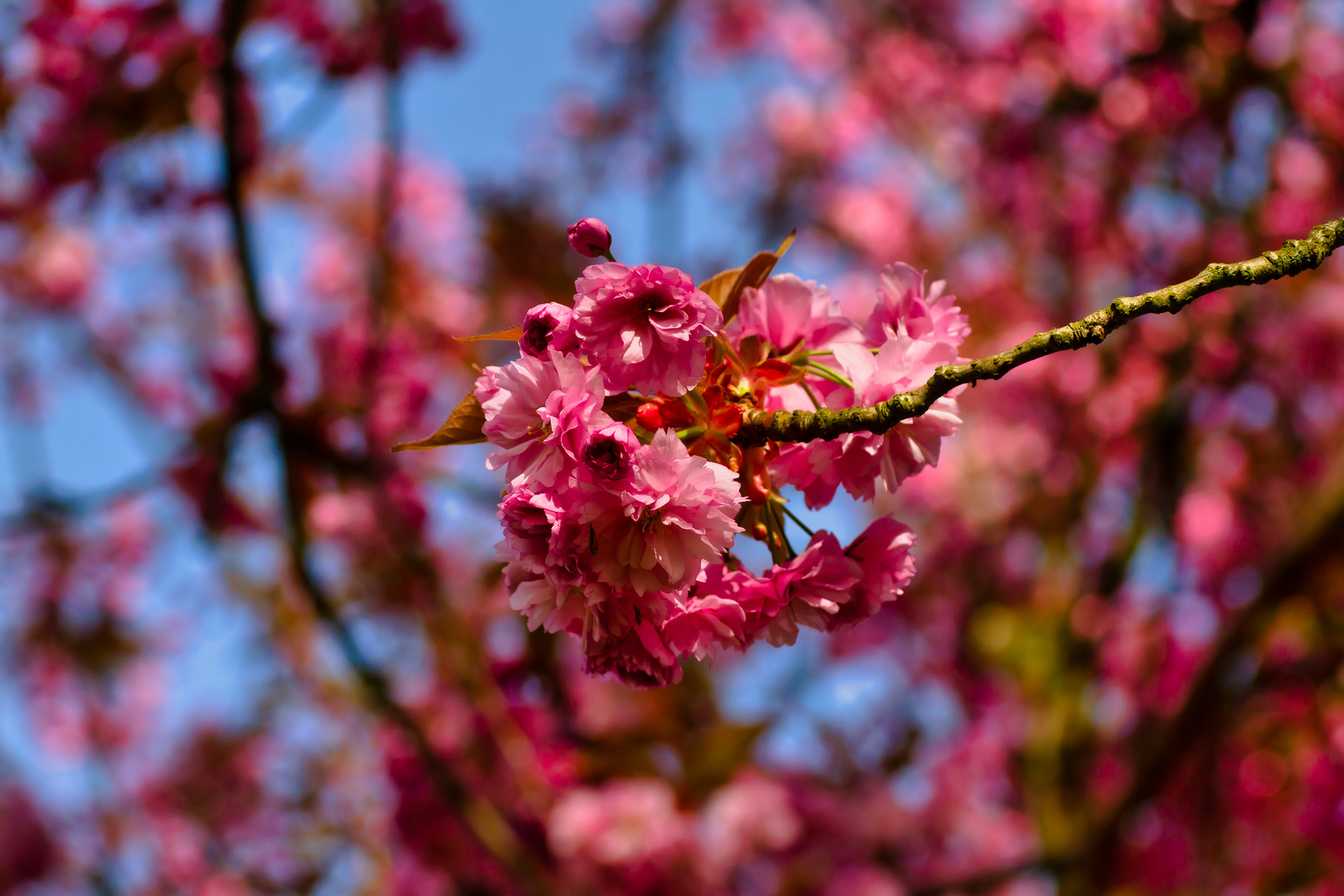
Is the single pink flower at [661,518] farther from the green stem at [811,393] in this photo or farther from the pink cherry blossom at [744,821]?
the pink cherry blossom at [744,821]

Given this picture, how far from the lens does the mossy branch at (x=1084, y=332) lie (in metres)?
0.75

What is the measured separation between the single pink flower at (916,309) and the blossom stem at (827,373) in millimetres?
59

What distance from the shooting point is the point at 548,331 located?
853 mm

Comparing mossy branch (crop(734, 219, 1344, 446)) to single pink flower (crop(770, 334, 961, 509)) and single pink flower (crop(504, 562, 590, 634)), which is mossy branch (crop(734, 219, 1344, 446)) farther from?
single pink flower (crop(504, 562, 590, 634))

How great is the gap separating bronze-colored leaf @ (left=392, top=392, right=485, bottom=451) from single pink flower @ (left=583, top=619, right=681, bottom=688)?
0.70 ft

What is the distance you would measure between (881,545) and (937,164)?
4.76 metres

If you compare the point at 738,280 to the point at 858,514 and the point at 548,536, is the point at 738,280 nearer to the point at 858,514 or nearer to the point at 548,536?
the point at 548,536

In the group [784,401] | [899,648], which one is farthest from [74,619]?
[784,401]

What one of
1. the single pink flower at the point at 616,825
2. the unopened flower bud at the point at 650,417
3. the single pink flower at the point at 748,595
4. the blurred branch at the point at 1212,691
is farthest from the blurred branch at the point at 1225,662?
the unopened flower bud at the point at 650,417

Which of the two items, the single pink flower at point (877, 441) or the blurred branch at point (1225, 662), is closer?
the single pink flower at point (877, 441)

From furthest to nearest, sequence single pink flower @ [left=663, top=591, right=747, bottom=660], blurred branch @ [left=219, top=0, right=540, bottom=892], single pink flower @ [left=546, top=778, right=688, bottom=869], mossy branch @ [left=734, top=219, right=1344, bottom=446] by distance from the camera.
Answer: single pink flower @ [left=546, top=778, right=688, bottom=869]
blurred branch @ [left=219, top=0, right=540, bottom=892]
single pink flower @ [left=663, top=591, right=747, bottom=660]
mossy branch @ [left=734, top=219, right=1344, bottom=446]

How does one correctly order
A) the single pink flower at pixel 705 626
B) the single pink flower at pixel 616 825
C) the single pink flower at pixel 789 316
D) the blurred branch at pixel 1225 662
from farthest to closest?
1. the single pink flower at pixel 616 825
2. the blurred branch at pixel 1225 662
3. the single pink flower at pixel 789 316
4. the single pink flower at pixel 705 626

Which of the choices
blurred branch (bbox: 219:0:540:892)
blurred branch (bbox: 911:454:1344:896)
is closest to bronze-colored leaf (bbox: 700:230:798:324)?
blurred branch (bbox: 219:0:540:892)

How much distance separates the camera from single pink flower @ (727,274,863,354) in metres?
0.95
